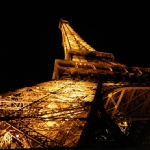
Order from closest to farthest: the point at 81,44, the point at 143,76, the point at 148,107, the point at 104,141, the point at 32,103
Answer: the point at 104,141, the point at 32,103, the point at 148,107, the point at 143,76, the point at 81,44

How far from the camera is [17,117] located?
927 cm

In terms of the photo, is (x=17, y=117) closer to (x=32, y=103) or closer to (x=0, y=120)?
(x=0, y=120)

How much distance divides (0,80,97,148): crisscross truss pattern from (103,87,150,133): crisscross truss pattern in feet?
4.09

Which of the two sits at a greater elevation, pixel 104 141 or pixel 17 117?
pixel 104 141

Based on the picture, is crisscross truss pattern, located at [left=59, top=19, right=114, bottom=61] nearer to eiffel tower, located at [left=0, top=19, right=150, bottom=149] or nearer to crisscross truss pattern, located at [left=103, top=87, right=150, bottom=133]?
eiffel tower, located at [left=0, top=19, right=150, bottom=149]

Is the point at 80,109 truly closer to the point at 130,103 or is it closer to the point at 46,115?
the point at 46,115

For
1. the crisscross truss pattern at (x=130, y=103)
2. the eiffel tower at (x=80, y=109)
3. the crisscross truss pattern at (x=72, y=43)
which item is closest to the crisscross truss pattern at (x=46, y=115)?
the eiffel tower at (x=80, y=109)

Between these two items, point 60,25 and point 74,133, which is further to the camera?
Answer: point 60,25

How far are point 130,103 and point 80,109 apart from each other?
6.20 m

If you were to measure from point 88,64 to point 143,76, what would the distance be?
323 cm

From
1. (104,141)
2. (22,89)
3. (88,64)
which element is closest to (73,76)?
(88,64)

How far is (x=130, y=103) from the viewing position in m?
15.9

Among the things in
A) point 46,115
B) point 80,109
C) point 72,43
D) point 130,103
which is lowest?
point 130,103

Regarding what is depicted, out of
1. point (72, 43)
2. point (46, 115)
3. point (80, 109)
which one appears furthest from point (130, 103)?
point (72, 43)
